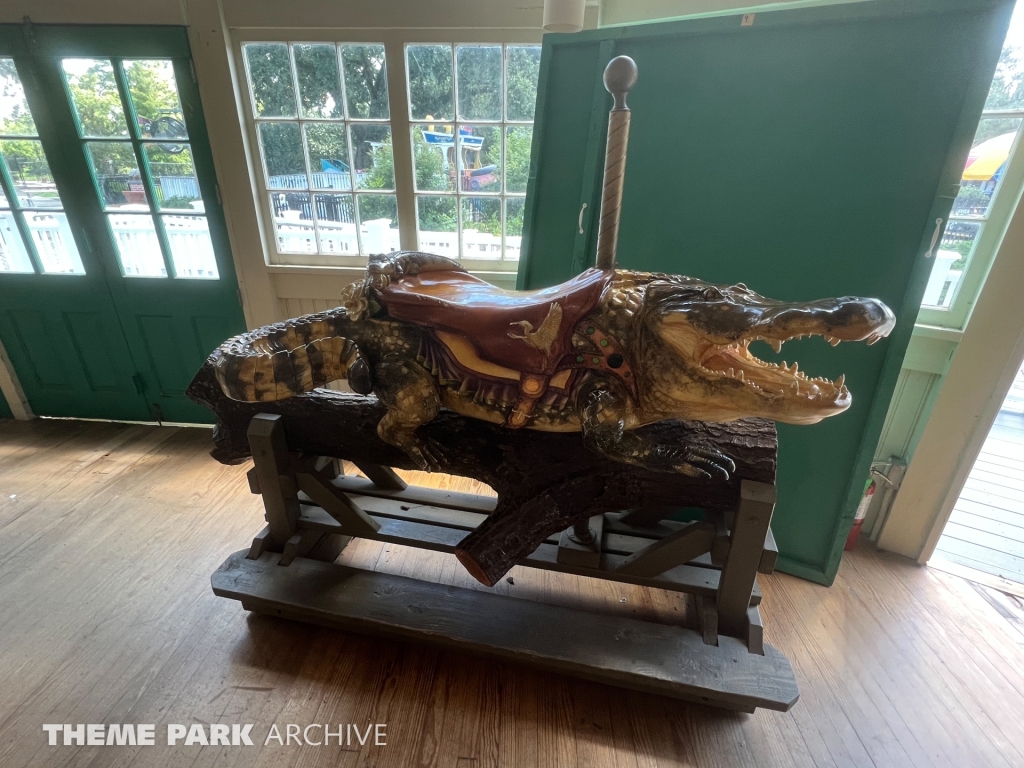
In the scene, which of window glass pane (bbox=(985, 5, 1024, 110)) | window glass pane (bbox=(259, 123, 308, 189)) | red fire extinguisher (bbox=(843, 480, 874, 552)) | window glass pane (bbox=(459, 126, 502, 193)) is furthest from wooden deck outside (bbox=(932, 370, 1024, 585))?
window glass pane (bbox=(259, 123, 308, 189))

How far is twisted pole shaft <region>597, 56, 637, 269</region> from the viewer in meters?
1.11

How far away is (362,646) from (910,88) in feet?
7.63

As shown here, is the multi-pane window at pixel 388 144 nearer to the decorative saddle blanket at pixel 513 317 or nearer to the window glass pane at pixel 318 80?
the window glass pane at pixel 318 80

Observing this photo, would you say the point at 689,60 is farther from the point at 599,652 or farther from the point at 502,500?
the point at 599,652

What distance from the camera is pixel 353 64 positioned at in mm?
2227

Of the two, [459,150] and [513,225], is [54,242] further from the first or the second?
[513,225]

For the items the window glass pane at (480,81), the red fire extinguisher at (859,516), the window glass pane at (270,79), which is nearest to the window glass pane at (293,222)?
the window glass pane at (270,79)

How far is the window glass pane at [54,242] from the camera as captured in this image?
2.58 metres

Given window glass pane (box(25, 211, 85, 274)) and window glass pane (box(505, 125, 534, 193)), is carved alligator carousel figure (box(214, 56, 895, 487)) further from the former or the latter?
window glass pane (box(25, 211, 85, 274))

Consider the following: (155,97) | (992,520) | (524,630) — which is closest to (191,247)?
(155,97)

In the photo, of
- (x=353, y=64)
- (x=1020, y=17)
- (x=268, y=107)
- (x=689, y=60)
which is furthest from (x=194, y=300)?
(x=1020, y=17)

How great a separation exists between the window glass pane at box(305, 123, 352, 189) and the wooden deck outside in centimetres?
321

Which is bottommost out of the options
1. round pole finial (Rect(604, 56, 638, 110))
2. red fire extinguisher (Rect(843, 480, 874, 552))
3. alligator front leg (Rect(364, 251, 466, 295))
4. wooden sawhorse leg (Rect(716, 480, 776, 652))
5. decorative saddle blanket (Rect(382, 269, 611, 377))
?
red fire extinguisher (Rect(843, 480, 874, 552))

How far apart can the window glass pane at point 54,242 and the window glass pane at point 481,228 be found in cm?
210
